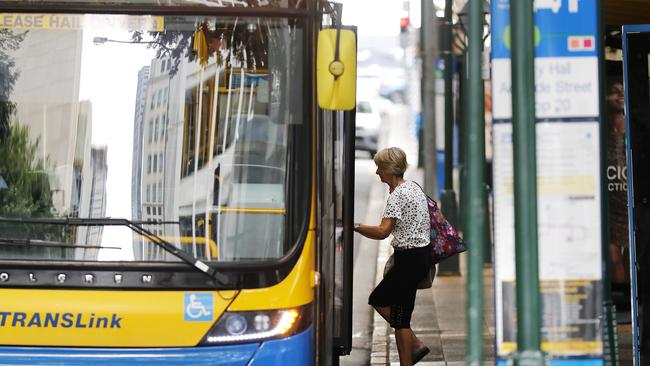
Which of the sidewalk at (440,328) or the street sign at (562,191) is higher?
the street sign at (562,191)

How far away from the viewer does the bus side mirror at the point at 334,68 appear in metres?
5.71

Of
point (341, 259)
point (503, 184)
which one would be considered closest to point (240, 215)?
point (503, 184)

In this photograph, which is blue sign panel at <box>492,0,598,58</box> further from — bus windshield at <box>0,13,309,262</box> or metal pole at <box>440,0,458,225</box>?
metal pole at <box>440,0,458,225</box>

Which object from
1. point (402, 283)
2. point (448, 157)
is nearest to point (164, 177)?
point (402, 283)

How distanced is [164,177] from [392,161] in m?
2.31

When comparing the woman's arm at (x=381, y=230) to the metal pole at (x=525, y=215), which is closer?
the metal pole at (x=525, y=215)

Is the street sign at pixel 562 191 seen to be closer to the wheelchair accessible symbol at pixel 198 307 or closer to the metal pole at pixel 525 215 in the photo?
the metal pole at pixel 525 215

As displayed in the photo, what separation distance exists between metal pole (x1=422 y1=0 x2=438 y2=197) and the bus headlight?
11.1 metres

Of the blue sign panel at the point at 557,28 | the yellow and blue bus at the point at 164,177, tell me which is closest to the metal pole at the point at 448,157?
the yellow and blue bus at the point at 164,177

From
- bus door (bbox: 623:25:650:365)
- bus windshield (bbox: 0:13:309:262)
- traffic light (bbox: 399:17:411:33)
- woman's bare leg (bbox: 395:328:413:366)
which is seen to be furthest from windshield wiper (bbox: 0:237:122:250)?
traffic light (bbox: 399:17:411:33)

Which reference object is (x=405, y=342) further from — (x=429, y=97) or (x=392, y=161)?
(x=429, y=97)

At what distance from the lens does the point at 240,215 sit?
5.81 meters

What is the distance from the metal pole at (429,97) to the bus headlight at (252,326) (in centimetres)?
1106

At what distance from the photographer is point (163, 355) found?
5684 mm
